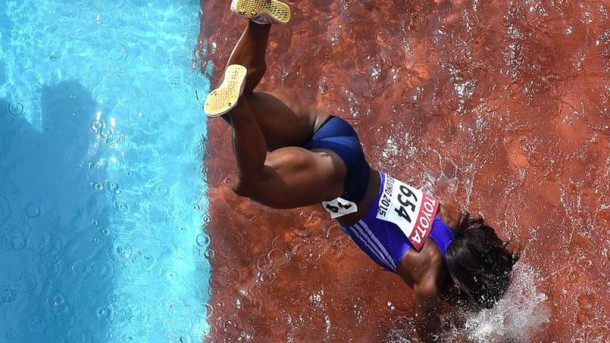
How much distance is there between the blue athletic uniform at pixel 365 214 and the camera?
317 cm

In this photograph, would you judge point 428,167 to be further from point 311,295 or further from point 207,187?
point 207,187

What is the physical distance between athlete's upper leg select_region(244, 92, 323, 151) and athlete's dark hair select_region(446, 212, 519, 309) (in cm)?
100

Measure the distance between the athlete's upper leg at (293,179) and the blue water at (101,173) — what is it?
2.07 metres

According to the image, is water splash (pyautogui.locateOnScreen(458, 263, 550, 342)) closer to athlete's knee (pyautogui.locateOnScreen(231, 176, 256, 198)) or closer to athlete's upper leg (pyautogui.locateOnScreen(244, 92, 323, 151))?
athlete's upper leg (pyautogui.locateOnScreen(244, 92, 323, 151))

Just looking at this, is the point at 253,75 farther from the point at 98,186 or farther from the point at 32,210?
the point at 32,210

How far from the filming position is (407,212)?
11.0 ft

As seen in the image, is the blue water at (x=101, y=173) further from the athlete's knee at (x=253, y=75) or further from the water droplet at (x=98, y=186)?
the athlete's knee at (x=253, y=75)

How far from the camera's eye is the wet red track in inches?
169

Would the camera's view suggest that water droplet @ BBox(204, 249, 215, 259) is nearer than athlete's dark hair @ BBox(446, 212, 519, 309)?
No

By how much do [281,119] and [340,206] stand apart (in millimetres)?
567

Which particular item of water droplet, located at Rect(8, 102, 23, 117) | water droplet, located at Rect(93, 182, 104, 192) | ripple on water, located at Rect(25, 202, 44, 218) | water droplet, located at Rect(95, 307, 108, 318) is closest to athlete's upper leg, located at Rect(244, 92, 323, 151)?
water droplet, located at Rect(93, 182, 104, 192)

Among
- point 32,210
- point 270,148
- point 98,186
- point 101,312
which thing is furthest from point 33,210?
point 270,148

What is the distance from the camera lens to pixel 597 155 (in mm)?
4461

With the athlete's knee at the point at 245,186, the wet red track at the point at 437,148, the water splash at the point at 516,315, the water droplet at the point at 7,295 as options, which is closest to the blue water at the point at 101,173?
the water droplet at the point at 7,295
